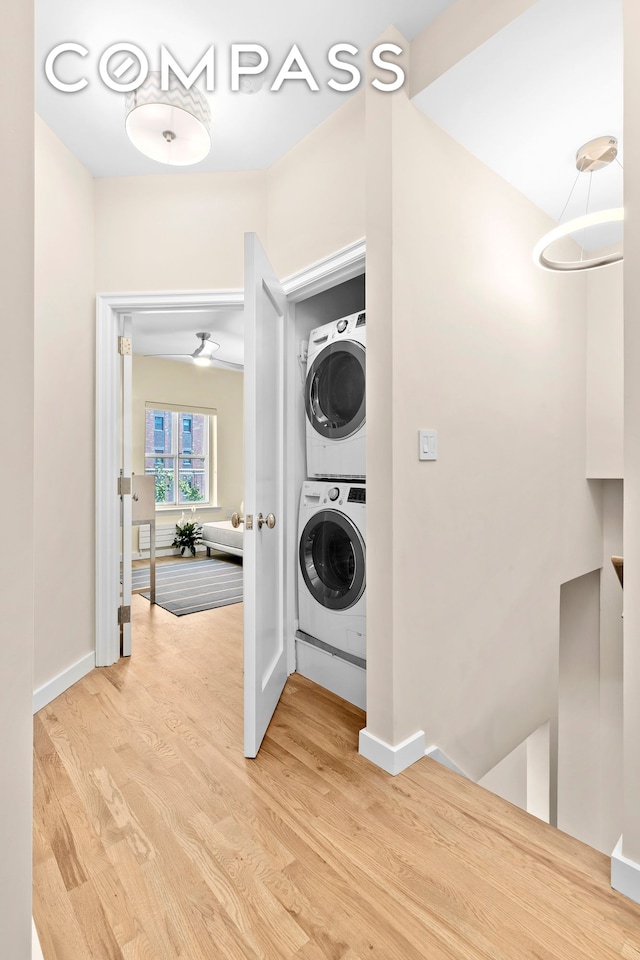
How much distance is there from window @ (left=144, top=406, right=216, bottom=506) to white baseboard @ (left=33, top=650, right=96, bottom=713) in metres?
3.95

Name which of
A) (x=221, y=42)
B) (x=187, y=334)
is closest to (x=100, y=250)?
(x=221, y=42)

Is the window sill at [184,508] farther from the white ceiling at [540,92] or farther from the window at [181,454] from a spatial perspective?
the white ceiling at [540,92]

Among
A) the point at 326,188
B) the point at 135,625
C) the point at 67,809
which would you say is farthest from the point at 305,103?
the point at 135,625

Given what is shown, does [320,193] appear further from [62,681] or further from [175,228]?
[62,681]

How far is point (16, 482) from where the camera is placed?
2.52ft

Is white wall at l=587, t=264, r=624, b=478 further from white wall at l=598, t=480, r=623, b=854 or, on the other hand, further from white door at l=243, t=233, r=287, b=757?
white door at l=243, t=233, r=287, b=757

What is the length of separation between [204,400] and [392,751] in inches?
222

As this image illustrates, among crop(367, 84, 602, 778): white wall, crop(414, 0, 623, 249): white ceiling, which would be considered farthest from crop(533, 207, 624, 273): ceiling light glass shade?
crop(414, 0, 623, 249): white ceiling

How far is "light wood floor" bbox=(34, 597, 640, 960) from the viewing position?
1074mm

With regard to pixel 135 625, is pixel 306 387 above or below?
above

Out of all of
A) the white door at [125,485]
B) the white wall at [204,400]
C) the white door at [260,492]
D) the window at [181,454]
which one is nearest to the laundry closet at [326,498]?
the white door at [260,492]

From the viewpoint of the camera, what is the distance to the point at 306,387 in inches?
98.4

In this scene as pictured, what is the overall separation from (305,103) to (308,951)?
2857mm

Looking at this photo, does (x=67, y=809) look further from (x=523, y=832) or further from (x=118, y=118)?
(x=118, y=118)
